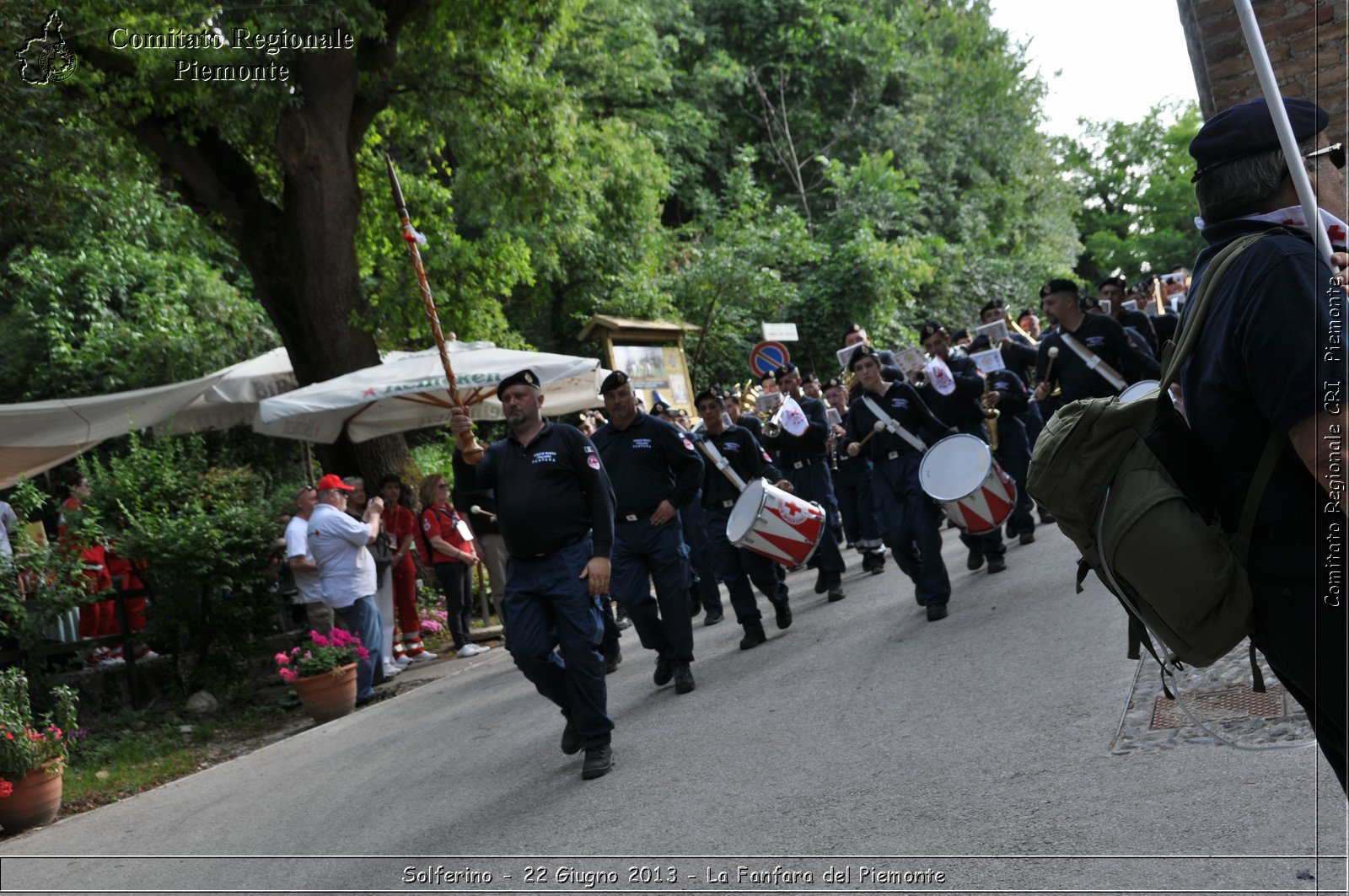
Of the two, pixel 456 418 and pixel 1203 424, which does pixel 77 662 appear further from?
pixel 1203 424

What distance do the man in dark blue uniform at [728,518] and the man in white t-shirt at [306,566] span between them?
143 inches

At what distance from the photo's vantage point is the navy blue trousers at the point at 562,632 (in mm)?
6715

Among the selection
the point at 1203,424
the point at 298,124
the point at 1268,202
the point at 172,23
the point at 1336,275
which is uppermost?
the point at 172,23

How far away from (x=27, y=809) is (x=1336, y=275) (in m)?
8.20

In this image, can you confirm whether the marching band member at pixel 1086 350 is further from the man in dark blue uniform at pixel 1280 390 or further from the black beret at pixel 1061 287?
the man in dark blue uniform at pixel 1280 390

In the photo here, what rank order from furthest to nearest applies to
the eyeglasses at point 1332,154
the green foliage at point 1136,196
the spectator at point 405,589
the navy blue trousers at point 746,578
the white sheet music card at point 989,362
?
the green foliage at point 1136,196 → the spectator at point 405,589 → the white sheet music card at point 989,362 → the navy blue trousers at point 746,578 → the eyeglasses at point 1332,154

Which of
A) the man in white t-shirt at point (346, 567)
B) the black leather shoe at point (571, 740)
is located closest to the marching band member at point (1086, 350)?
the black leather shoe at point (571, 740)

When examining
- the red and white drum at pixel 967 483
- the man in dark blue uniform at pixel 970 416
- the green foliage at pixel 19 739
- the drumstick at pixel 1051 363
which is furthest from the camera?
the man in dark blue uniform at pixel 970 416

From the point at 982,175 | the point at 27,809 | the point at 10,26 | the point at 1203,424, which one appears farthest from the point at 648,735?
the point at 982,175

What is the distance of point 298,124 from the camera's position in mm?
Answer: 14109

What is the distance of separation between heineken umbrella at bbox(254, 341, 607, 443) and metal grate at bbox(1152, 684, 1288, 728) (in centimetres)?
773

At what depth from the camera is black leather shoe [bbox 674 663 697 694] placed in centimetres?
851

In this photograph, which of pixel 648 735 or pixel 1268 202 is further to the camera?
pixel 648 735

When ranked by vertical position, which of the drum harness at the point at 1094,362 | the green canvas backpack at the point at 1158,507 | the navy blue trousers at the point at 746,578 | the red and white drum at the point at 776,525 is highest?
the drum harness at the point at 1094,362
